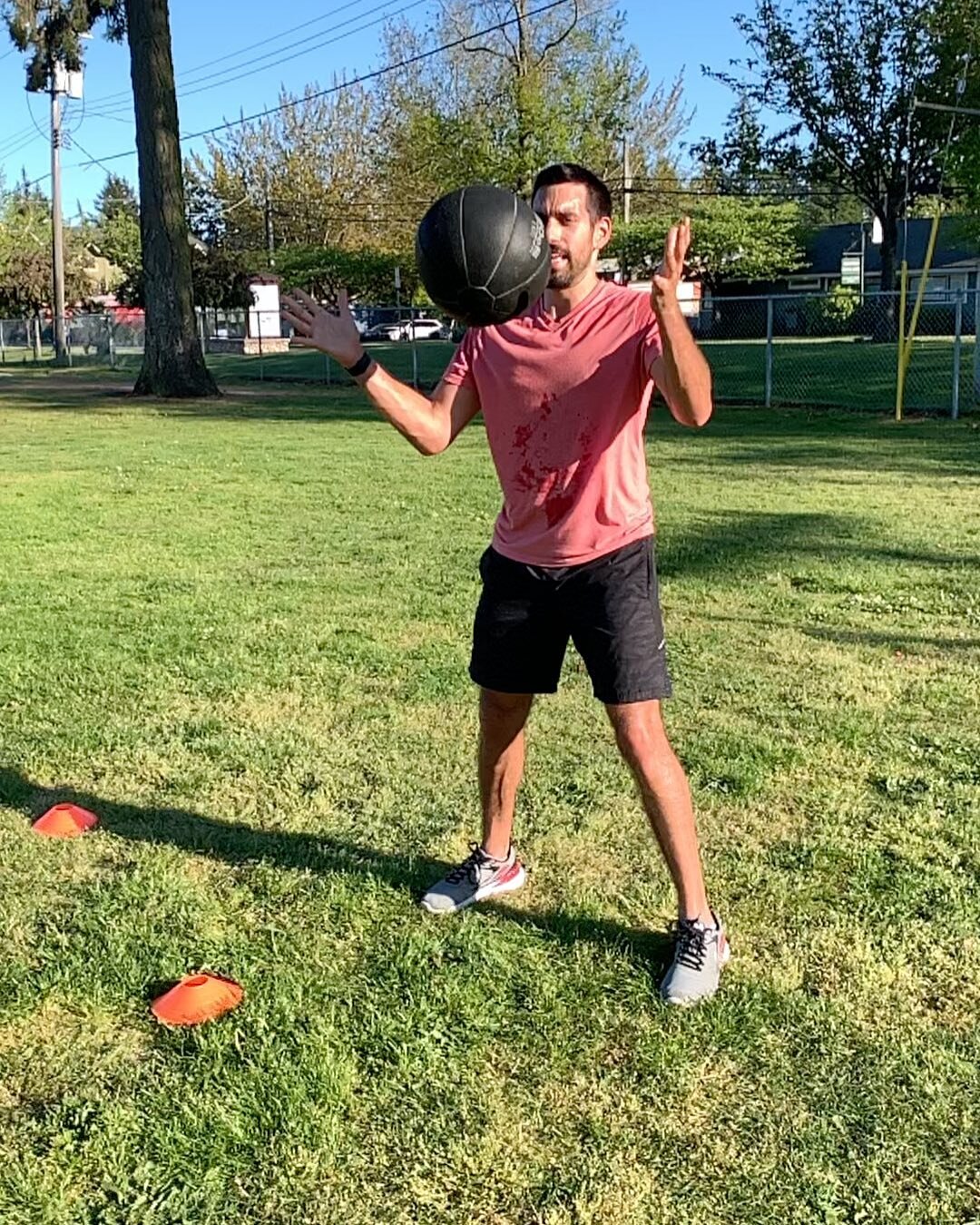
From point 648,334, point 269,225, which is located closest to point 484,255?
point 648,334

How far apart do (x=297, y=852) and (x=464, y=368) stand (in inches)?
64.0

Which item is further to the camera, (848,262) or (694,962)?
(848,262)

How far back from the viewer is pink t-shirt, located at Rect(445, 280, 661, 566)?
2836 millimetres

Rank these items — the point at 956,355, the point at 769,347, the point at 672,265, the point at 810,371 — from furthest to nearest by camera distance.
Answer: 1. the point at 810,371
2. the point at 769,347
3. the point at 956,355
4. the point at 672,265

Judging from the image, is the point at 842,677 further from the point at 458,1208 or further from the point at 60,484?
the point at 60,484

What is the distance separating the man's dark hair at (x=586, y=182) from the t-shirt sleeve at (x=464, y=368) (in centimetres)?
41

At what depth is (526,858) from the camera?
3.68m

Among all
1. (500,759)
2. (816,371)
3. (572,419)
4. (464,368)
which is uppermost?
(816,371)

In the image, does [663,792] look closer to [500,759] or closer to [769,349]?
[500,759]

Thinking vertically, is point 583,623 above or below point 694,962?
above

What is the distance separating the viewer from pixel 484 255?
9.19 ft

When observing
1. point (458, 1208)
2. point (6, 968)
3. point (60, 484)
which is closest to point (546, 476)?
point (458, 1208)

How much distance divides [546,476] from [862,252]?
2338 inches

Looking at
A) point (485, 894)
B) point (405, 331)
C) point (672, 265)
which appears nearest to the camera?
point (672, 265)
